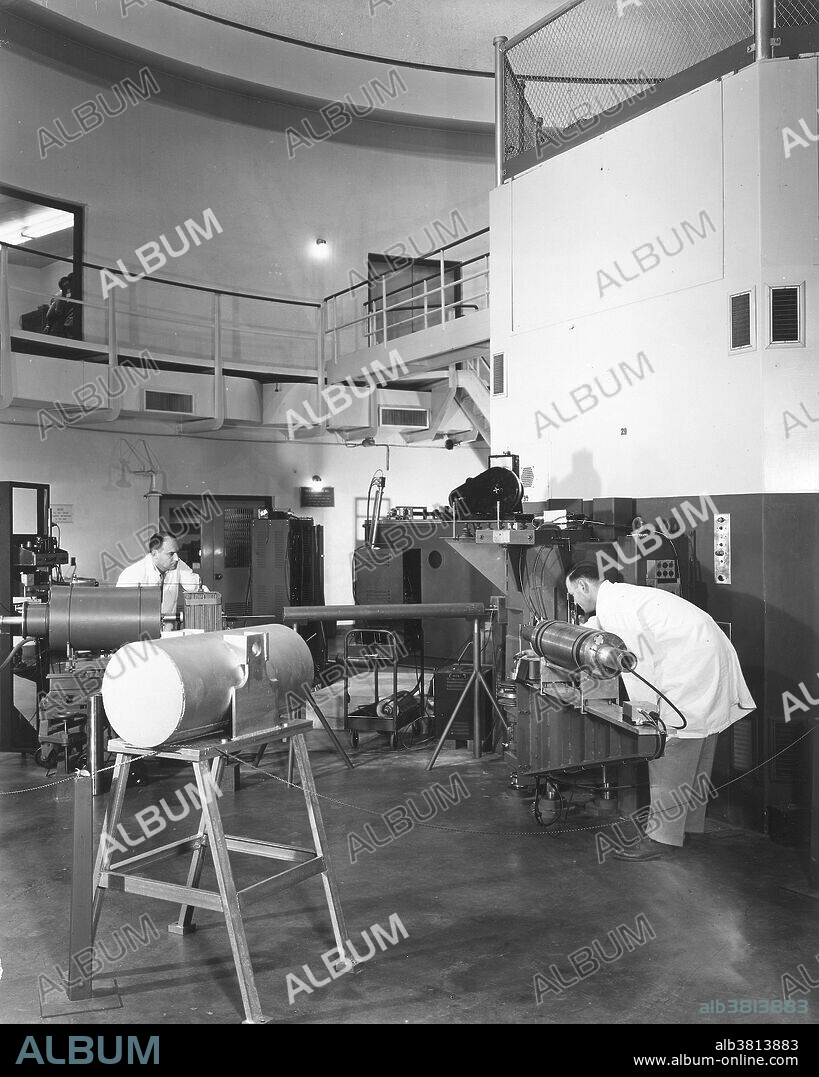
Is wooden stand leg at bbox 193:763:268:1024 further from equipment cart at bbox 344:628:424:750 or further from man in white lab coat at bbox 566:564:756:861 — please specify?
equipment cart at bbox 344:628:424:750

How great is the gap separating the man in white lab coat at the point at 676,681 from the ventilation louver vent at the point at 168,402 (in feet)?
23.8

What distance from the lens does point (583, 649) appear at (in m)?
4.16

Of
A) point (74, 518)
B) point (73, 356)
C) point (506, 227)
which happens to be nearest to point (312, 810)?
point (506, 227)

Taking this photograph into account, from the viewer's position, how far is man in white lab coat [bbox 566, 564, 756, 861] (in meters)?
4.60

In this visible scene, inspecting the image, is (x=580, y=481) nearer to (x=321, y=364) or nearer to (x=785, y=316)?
(x=785, y=316)

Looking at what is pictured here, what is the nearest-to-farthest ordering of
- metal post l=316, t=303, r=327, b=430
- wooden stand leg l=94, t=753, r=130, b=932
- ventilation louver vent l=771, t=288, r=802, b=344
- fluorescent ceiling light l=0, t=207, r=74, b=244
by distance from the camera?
wooden stand leg l=94, t=753, r=130, b=932 < ventilation louver vent l=771, t=288, r=802, b=344 < fluorescent ceiling light l=0, t=207, r=74, b=244 < metal post l=316, t=303, r=327, b=430

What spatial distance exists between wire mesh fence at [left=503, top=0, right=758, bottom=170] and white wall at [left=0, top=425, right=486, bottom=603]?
6.42 m

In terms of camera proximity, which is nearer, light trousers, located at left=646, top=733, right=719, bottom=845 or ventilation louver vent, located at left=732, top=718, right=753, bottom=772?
light trousers, located at left=646, top=733, right=719, bottom=845

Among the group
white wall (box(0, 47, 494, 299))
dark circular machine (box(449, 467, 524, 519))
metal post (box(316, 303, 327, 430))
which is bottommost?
dark circular machine (box(449, 467, 524, 519))

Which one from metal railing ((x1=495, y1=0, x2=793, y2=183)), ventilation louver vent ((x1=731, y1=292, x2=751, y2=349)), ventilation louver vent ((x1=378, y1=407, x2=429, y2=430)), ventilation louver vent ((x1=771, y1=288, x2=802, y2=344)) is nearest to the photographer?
ventilation louver vent ((x1=771, y1=288, x2=802, y2=344))

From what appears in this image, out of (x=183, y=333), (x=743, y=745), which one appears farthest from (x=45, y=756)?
(x=183, y=333)

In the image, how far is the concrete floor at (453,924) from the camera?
3.07m

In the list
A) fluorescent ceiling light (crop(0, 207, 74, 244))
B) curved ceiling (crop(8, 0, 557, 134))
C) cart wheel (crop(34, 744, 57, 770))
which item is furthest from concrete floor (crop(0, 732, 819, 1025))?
curved ceiling (crop(8, 0, 557, 134))

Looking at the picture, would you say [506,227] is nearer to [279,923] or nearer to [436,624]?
[436,624]
